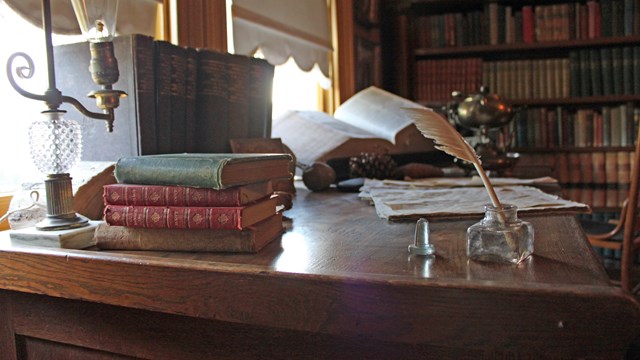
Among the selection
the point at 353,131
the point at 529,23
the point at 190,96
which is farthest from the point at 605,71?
the point at 190,96

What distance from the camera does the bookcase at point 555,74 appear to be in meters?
2.96

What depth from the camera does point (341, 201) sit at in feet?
4.12

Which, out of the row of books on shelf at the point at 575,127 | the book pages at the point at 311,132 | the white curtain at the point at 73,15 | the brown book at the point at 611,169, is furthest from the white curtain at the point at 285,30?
the brown book at the point at 611,169

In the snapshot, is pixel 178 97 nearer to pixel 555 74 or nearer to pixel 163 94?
pixel 163 94

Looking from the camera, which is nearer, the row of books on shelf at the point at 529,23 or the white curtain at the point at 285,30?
the white curtain at the point at 285,30

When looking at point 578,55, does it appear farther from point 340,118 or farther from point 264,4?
point 264,4

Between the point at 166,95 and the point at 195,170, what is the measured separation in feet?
1.46

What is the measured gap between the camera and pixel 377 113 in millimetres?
2168

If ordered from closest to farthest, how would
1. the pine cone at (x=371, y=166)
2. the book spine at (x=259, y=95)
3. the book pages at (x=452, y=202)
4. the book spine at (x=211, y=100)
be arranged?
the book pages at (x=452, y=202) → the book spine at (x=211, y=100) → the book spine at (x=259, y=95) → the pine cone at (x=371, y=166)

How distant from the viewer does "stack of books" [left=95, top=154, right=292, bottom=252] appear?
0.67 metres

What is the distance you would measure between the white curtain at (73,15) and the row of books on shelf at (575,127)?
2162 millimetres

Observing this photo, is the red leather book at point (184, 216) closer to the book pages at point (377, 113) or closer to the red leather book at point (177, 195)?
the red leather book at point (177, 195)

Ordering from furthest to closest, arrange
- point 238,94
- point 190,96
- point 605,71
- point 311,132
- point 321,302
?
point 605,71
point 311,132
point 238,94
point 190,96
point 321,302

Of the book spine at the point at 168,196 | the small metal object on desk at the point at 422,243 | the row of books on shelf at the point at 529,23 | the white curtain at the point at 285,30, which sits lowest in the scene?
the small metal object on desk at the point at 422,243
